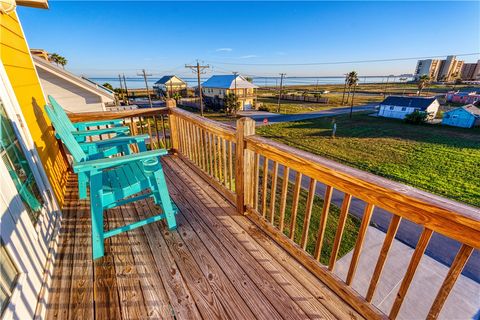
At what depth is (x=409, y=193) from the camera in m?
0.89

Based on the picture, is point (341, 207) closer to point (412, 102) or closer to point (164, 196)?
point (164, 196)

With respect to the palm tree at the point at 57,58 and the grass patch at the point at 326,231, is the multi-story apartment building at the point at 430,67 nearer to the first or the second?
the grass patch at the point at 326,231

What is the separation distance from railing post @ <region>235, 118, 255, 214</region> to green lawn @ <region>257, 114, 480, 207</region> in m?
9.72

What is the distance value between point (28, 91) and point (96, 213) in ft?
5.27

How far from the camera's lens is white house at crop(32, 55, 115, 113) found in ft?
21.6

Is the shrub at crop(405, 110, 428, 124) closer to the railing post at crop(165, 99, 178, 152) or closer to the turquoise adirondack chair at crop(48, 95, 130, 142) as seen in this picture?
the railing post at crop(165, 99, 178, 152)

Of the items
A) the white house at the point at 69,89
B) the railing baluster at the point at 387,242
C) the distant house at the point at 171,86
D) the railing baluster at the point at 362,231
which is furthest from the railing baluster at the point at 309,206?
the distant house at the point at 171,86

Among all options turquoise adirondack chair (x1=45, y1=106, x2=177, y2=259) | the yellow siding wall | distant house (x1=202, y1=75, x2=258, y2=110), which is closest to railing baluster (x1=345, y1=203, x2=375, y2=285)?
turquoise adirondack chair (x1=45, y1=106, x2=177, y2=259)

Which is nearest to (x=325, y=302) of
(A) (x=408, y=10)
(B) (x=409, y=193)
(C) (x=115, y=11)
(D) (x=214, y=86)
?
(B) (x=409, y=193)

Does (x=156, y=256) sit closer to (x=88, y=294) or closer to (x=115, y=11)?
(x=88, y=294)

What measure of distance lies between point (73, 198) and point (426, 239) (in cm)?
312

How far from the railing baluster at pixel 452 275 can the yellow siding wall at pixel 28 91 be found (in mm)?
2963

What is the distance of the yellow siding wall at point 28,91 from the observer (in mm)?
1812

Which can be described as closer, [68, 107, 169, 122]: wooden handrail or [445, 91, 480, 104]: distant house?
[68, 107, 169, 122]: wooden handrail
